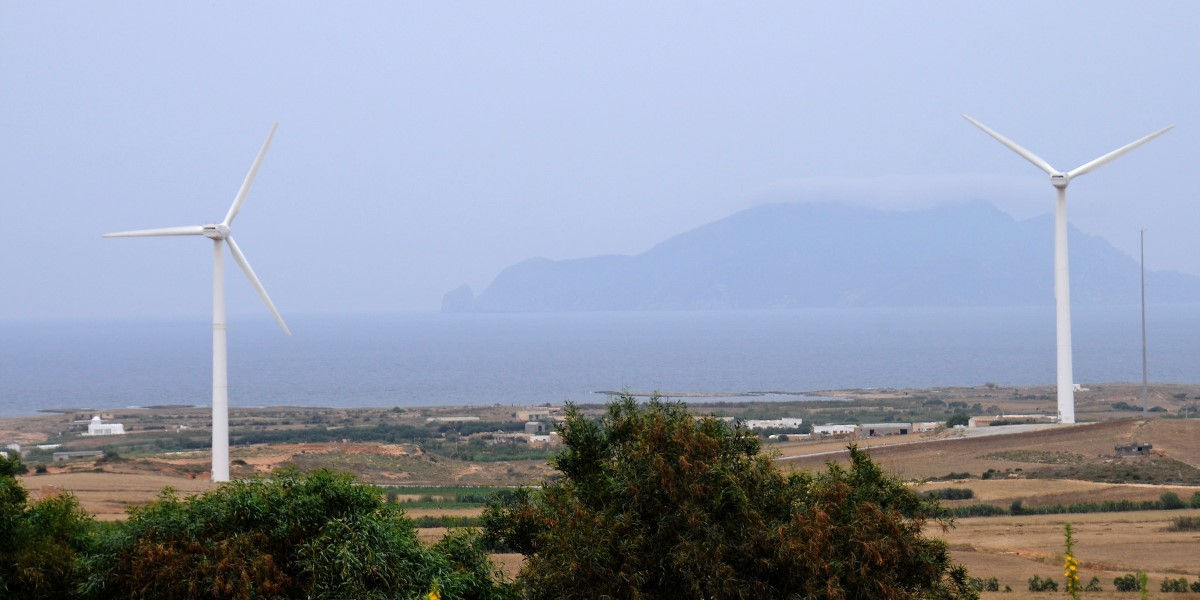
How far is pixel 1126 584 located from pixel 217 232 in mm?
32867

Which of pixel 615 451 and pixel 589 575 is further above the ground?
pixel 615 451

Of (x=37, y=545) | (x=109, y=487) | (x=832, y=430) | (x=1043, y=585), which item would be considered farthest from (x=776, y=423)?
(x=37, y=545)

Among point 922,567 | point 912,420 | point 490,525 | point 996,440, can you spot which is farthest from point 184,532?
point 912,420

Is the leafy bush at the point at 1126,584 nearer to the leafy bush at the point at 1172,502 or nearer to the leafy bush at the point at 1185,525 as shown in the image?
the leafy bush at the point at 1185,525

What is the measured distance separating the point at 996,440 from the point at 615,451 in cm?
4613

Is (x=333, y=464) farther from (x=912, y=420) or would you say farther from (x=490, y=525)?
(x=912, y=420)

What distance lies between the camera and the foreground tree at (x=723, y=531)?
59.2 feet

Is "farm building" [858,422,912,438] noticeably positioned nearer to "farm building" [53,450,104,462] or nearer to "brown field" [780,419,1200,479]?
"brown field" [780,419,1200,479]

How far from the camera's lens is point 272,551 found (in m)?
18.2

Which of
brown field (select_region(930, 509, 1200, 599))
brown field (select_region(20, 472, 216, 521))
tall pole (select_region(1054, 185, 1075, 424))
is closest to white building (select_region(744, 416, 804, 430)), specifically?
tall pole (select_region(1054, 185, 1075, 424))

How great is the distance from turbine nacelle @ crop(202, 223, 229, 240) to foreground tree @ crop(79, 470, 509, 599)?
99.3ft

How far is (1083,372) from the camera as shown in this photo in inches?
7121

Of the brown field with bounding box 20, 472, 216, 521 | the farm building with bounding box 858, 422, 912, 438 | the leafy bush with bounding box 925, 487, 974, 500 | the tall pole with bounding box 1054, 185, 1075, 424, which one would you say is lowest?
the leafy bush with bounding box 925, 487, 974, 500

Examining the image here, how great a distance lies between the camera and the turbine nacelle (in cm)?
4853
